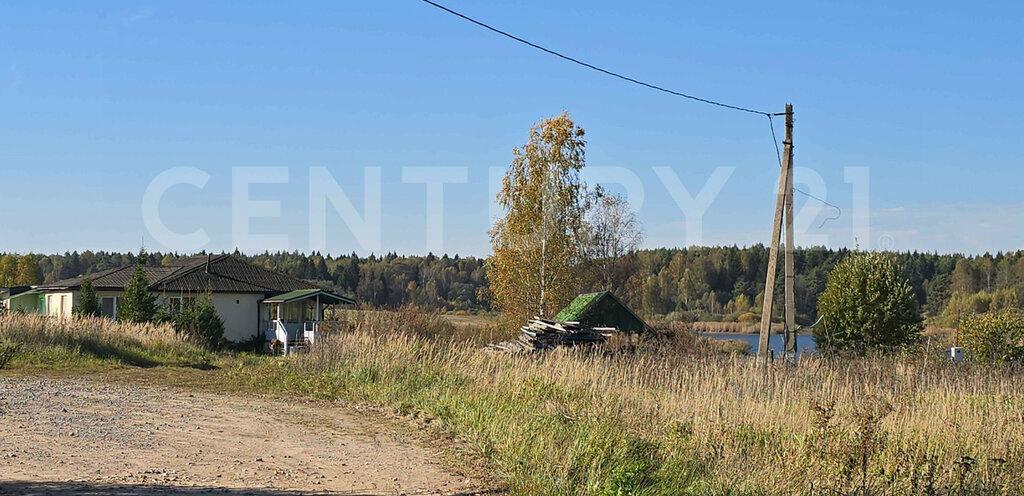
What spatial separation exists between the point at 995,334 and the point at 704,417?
21995mm

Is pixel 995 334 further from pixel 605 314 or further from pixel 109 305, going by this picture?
pixel 109 305

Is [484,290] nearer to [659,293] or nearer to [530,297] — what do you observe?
[530,297]

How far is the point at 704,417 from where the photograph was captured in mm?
10094

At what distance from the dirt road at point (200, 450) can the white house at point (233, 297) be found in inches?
986

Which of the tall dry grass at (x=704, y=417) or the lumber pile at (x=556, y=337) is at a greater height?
the lumber pile at (x=556, y=337)

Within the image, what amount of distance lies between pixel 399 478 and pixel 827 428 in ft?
14.2

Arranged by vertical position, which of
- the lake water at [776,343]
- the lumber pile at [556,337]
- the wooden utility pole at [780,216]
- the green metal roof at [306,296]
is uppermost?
the wooden utility pole at [780,216]

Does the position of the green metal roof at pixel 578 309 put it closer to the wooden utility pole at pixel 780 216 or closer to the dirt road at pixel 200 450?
the wooden utility pole at pixel 780 216

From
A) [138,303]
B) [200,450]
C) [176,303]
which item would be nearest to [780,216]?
[200,450]

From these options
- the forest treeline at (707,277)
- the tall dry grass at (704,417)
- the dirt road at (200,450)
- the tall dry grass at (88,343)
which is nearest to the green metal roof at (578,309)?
the tall dry grass at (704,417)

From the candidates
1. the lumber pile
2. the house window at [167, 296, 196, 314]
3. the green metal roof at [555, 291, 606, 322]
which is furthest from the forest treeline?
the lumber pile

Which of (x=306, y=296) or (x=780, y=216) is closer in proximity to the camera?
(x=780, y=216)

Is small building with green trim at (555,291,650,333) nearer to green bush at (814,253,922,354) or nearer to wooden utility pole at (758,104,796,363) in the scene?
wooden utility pole at (758,104,796,363)

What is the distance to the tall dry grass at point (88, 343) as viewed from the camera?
2056cm
